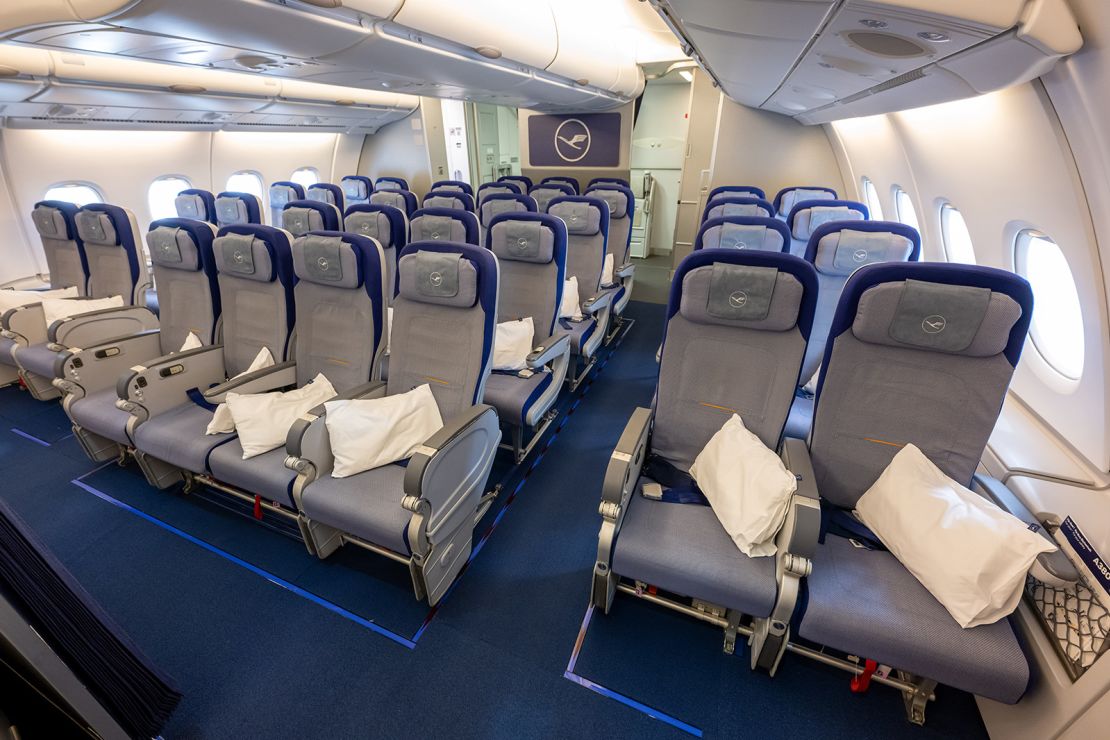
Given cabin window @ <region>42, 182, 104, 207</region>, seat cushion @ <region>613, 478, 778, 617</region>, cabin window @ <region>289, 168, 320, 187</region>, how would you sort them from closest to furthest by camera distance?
seat cushion @ <region>613, 478, 778, 617</region>, cabin window @ <region>42, 182, 104, 207</region>, cabin window @ <region>289, 168, 320, 187</region>

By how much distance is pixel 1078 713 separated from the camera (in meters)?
1.44

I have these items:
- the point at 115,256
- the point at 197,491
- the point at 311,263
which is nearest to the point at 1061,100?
the point at 311,263

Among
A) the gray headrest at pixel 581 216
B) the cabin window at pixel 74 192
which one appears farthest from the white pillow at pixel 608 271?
the cabin window at pixel 74 192

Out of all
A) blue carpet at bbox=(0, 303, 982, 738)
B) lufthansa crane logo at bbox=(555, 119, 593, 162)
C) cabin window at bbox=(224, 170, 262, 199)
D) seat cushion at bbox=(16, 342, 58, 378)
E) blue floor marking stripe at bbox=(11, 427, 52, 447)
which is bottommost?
blue carpet at bbox=(0, 303, 982, 738)

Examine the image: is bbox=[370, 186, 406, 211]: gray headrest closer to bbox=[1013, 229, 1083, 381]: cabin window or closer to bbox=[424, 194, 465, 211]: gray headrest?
bbox=[424, 194, 465, 211]: gray headrest

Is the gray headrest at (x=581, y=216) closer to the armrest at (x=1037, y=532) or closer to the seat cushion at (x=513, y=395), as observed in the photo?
the seat cushion at (x=513, y=395)

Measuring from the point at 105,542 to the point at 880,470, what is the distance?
14.4ft

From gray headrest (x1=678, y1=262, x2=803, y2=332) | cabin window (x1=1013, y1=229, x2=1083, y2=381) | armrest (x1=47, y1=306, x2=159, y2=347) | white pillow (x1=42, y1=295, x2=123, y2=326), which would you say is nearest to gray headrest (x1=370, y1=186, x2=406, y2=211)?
armrest (x1=47, y1=306, x2=159, y2=347)

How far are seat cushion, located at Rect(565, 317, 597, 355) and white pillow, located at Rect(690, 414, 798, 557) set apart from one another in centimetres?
190

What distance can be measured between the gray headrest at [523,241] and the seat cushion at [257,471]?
2157 mm

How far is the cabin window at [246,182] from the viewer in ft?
28.3

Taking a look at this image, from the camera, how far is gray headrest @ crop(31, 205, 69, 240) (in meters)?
4.46

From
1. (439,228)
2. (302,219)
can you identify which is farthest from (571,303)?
(302,219)

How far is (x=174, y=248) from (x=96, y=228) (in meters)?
1.70
